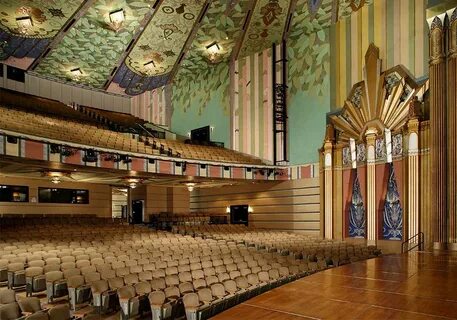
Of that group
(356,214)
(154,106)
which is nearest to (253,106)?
(356,214)

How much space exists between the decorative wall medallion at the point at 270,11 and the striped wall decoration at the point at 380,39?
6.04 feet

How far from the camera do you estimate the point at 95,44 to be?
12.3 meters

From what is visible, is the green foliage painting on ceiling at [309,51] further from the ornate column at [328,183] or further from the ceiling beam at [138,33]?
the ceiling beam at [138,33]

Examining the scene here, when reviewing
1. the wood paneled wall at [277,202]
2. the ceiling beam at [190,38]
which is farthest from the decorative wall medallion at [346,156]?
the ceiling beam at [190,38]

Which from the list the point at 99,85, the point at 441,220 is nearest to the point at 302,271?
the point at 441,220

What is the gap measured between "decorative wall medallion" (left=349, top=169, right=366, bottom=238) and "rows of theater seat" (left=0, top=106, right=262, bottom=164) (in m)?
3.57

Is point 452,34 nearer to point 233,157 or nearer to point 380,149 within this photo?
point 380,149

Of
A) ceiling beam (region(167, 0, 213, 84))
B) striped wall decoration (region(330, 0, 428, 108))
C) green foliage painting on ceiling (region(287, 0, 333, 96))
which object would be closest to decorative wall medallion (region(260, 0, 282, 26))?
green foliage painting on ceiling (region(287, 0, 333, 96))

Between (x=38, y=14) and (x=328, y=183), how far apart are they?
9450 mm

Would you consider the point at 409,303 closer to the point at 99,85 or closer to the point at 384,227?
the point at 384,227

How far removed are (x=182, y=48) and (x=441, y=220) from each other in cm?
963

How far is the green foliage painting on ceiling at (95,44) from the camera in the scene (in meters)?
10.3

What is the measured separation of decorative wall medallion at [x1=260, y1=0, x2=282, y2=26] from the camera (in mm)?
10820

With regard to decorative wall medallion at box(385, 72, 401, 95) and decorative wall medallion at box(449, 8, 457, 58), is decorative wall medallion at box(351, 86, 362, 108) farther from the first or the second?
decorative wall medallion at box(449, 8, 457, 58)
